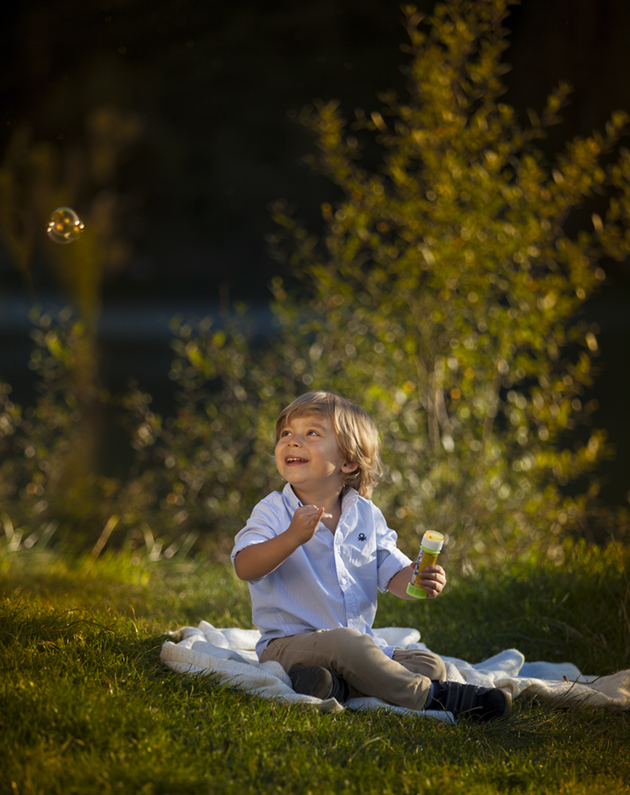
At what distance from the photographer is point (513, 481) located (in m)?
4.79

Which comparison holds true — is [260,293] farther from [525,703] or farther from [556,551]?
[525,703]

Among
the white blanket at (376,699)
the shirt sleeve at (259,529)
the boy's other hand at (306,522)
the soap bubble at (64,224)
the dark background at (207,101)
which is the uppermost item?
the dark background at (207,101)

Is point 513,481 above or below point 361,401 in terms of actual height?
below

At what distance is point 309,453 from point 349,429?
0.16 metres

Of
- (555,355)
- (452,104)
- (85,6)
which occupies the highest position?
(85,6)

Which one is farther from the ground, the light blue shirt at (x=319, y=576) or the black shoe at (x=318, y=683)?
the light blue shirt at (x=319, y=576)

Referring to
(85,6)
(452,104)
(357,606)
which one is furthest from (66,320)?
(357,606)

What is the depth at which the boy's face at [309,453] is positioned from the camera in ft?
7.84

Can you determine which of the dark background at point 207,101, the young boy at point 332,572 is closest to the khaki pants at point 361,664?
the young boy at point 332,572

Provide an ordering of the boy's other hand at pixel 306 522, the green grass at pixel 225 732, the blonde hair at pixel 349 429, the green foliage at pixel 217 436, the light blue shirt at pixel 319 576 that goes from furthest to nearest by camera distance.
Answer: the green foliage at pixel 217 436
the blonde hair at pixel 349 429
the light blue shirt at pixel 319 576
the boy's other hand at pixel 306 522
the green grass at pixel 225 732

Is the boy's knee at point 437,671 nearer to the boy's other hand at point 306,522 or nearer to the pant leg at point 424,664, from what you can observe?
the pant leg at point 424,664

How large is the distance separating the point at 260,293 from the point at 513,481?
2466 millimetres

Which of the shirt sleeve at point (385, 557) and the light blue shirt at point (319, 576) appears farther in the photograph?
the shirt sleeve at point (385, 557)

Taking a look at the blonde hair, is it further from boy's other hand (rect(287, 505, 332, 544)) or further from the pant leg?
the pant leg
